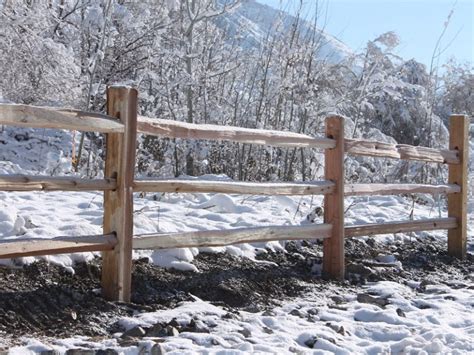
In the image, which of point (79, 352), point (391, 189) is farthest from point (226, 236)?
point (391, 189)

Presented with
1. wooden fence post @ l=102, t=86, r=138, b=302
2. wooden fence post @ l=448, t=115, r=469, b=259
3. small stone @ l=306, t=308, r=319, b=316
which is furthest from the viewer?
wooden fence post @ l=448, t=115, r=469, b=259

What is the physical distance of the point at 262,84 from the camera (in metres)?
11.1

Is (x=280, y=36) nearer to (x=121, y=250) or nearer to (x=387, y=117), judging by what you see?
(x=387, y=117)

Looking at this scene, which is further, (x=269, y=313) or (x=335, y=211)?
(x=335, y=211)

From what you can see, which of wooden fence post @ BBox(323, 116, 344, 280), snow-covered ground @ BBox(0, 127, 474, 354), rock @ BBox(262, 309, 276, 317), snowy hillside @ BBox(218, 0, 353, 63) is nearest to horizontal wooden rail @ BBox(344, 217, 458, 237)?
wooden fence post @ BBox(323, 116, 344, 280)

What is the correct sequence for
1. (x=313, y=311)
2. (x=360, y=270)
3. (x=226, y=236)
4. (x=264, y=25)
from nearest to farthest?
(x=313, y=311) < (x=226, y=236) < (x=360, y=270) < (x=264, y=25)

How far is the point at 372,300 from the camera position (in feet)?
16.9

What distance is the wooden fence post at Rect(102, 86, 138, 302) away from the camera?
436cm

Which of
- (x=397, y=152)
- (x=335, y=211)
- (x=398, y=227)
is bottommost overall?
(x=398, y=227)

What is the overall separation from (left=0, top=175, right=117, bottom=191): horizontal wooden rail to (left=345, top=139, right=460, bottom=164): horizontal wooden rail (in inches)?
104

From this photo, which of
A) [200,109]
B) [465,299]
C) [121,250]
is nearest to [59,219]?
[121,250]

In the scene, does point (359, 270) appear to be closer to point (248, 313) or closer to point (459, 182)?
point (248, 313)

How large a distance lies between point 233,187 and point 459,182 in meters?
3.60

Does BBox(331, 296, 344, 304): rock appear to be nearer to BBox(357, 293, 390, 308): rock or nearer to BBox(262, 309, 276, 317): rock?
BBox(357, 293, 390, 308): rock
